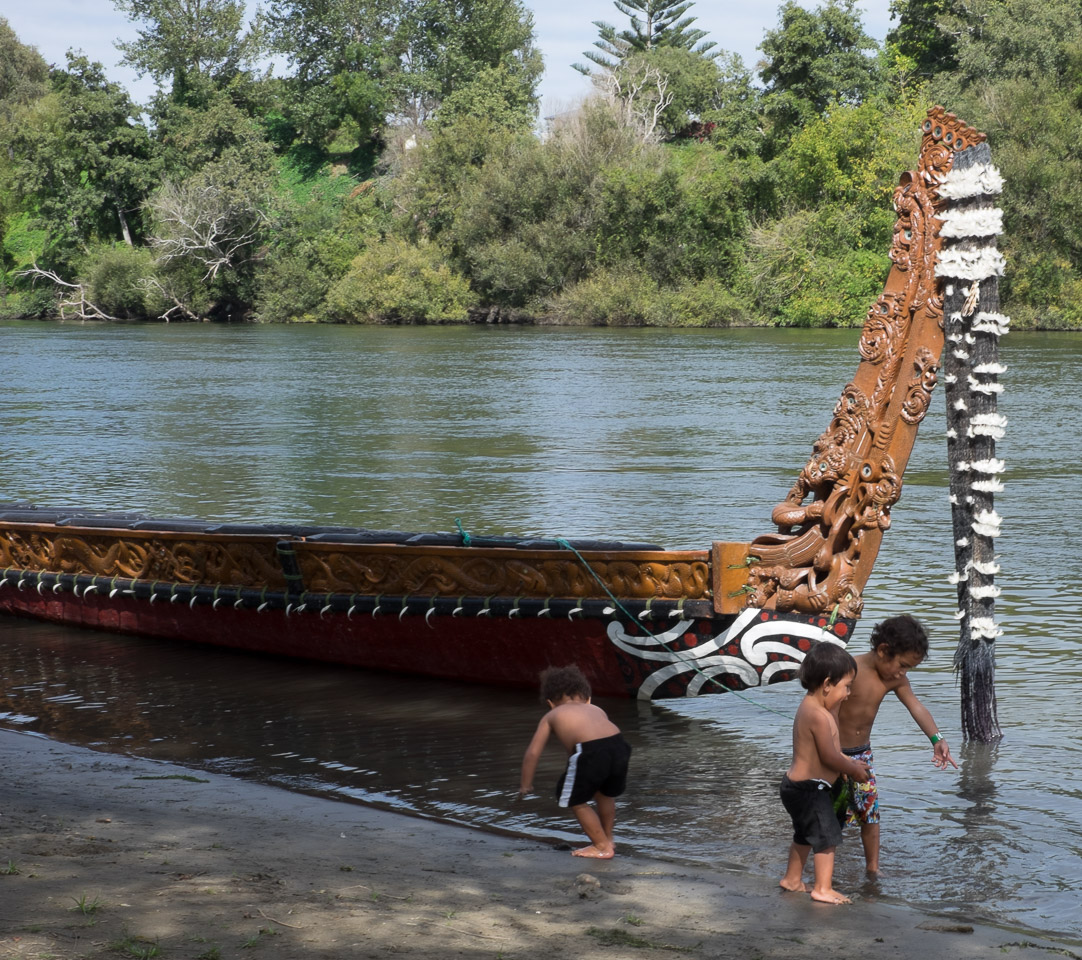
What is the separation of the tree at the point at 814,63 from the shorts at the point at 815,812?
189 feet

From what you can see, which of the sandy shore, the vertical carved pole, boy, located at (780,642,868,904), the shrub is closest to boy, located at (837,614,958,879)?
boy, located at (780,642,868,904)

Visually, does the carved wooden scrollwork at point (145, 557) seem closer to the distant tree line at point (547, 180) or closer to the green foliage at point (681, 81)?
the distant tree line at point (547, 180)

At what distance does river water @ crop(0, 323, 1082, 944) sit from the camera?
6672 millimetres

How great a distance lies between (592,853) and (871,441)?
273 cm

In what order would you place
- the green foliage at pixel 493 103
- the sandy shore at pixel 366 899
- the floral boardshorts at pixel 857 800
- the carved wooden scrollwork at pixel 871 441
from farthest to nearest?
1. the green foliage at pixel 493 103
2. the carved wooden scrollwork at pixel 871 441
3. the floral boardshorts at pixel 857 800
4. the sandy shore at pixel 366 899

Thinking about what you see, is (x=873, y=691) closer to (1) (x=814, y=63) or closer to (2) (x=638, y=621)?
(2) (x=638, y=621)

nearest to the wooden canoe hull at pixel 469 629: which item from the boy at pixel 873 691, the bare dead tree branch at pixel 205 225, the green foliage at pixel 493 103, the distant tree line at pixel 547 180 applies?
the boy at pixel 873 691

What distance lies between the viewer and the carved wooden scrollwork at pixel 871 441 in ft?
23.1

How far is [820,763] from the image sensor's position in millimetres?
5191

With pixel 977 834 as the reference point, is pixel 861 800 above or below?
above

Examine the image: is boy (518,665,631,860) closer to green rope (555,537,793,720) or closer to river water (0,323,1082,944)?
river water (0,323,1082,944)

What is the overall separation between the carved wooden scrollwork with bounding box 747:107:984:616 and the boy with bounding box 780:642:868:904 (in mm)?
2072

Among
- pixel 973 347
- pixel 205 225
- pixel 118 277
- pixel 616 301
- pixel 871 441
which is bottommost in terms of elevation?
pixel 871 441

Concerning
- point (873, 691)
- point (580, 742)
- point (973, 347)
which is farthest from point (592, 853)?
point (973, 347)
